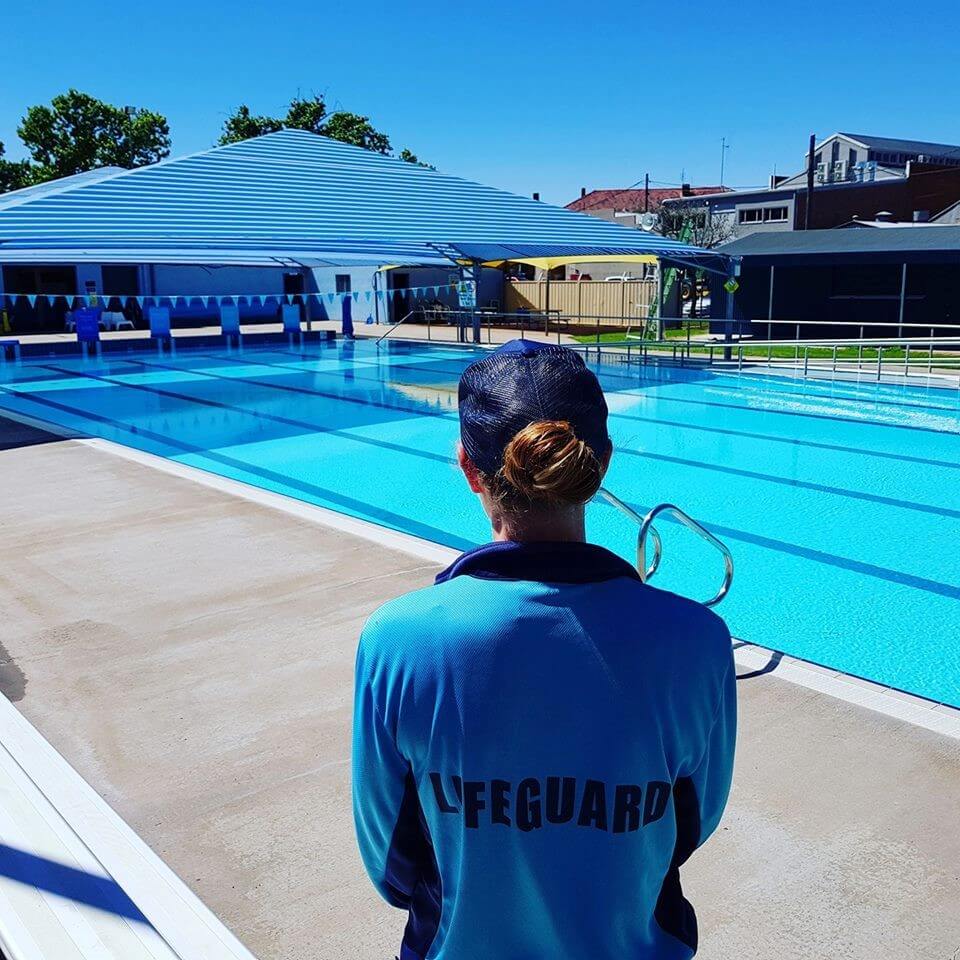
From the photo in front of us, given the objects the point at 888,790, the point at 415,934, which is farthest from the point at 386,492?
the point at 415,934

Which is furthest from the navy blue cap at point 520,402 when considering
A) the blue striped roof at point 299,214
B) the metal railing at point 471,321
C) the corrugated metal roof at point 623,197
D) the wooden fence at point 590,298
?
the corrugated metal roof at point 623,197

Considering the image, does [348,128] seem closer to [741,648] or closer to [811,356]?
[811,356]

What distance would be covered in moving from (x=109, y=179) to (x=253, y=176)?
3.32 metres

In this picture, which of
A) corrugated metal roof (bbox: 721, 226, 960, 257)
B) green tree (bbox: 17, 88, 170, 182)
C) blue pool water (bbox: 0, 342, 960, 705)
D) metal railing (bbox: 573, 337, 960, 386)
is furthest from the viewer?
green tree (bbox: 17, 88, 170, 182)

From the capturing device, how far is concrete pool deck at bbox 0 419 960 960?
2.75m

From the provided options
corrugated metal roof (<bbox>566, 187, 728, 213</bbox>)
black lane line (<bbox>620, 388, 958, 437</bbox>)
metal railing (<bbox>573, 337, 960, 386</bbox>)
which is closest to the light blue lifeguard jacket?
black lane line (<bbox>620, 388, 958, 437</bbox>)

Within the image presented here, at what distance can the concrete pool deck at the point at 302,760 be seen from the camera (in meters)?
2.75

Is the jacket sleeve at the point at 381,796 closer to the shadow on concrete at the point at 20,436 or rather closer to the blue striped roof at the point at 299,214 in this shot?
the shadow on concrete at the point at 20,436

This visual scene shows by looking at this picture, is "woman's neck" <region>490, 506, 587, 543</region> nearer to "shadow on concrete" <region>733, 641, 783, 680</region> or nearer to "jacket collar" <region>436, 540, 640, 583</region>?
"jacket collar" <region>436, 540, 640, 583</region>

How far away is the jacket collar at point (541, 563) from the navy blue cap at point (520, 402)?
0.41ft

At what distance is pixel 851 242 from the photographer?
24625mm

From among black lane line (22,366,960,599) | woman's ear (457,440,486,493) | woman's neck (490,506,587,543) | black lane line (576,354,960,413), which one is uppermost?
woman's ear (457,440,486,493)

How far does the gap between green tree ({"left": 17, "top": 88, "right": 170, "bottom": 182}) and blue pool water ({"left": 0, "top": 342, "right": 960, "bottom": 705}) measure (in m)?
19.6

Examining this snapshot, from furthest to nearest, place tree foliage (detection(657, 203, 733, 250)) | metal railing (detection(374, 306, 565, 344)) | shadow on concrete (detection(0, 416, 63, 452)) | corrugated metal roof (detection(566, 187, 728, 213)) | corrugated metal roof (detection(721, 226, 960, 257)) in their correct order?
1. corrugated metal roof (detection(566, 187, 728, 213))
2. tree foliage (detection(657, 203, 733, 250))
3. metal railing (detection(374, 306, 565, 344))
4. corrugated metal roof (detection(721, 226, 960, 257))
5. shadow on concrete (detection(0, 416, 63, 452))
